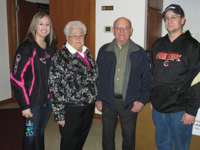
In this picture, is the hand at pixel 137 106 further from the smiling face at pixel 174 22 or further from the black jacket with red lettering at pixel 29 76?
the black jacket with red lettering at pixel 29 76

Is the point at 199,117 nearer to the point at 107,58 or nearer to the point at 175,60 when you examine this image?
the point at 175,60

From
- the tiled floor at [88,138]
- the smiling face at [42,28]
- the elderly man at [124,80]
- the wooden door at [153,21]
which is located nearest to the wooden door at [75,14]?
the wooden door at [153,21]

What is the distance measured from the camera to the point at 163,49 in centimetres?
162

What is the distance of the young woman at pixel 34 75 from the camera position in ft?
5.11

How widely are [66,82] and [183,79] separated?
963mm

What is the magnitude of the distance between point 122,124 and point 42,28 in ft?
3.90

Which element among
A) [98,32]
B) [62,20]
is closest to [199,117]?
[98,32]

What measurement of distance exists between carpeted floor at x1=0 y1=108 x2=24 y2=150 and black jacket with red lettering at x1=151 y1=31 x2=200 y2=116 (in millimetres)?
1942

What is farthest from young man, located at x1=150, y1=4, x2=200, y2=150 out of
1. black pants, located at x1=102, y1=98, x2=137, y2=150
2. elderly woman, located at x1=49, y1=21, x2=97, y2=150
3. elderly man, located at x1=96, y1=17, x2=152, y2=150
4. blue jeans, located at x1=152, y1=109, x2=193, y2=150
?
elderly woman, located at x1=49, y1=21, x2=97, y2=150

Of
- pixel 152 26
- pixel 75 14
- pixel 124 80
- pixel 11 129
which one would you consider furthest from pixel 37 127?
pixel 152 26

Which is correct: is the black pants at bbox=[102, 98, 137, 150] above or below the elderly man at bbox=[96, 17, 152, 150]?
below

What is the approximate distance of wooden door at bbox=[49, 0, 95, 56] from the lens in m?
3.18

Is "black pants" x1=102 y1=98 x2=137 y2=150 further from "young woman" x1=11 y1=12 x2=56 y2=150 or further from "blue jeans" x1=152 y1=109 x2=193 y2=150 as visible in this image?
"young woman" x1=11 y1=12 x2=56 y2=150

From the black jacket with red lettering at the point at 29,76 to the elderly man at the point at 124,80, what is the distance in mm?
550
